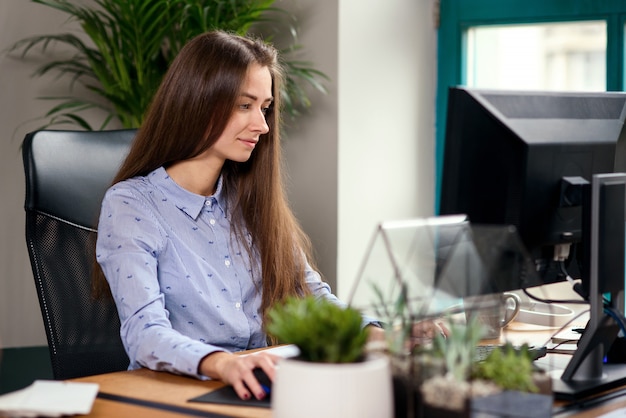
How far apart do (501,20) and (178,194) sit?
5.99 feet

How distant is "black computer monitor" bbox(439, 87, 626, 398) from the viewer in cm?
149

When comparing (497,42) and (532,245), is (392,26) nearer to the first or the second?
(497,42)

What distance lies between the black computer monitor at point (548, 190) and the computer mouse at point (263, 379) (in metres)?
0.39

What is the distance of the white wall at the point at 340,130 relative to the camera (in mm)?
3264

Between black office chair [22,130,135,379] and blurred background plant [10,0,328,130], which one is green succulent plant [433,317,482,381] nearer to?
black office chair [22,130,135,379]

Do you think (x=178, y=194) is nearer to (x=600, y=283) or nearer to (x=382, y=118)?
(x=600, y=283)

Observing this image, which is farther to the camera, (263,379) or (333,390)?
(263,379)

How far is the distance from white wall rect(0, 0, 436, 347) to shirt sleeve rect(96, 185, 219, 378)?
1.47 meters

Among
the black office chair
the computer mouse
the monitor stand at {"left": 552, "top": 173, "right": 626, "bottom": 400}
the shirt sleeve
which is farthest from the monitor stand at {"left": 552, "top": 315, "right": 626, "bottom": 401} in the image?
the black office chair

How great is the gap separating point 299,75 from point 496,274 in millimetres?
2031

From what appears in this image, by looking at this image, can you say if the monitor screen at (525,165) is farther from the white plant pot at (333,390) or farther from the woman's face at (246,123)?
the woman's face at (246,123)

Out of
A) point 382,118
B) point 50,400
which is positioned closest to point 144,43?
point 382,118

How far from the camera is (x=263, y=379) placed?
4.84 ft

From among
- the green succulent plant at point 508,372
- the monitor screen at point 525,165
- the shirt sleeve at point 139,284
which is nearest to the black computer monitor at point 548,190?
the monitor screen at point 525,165
